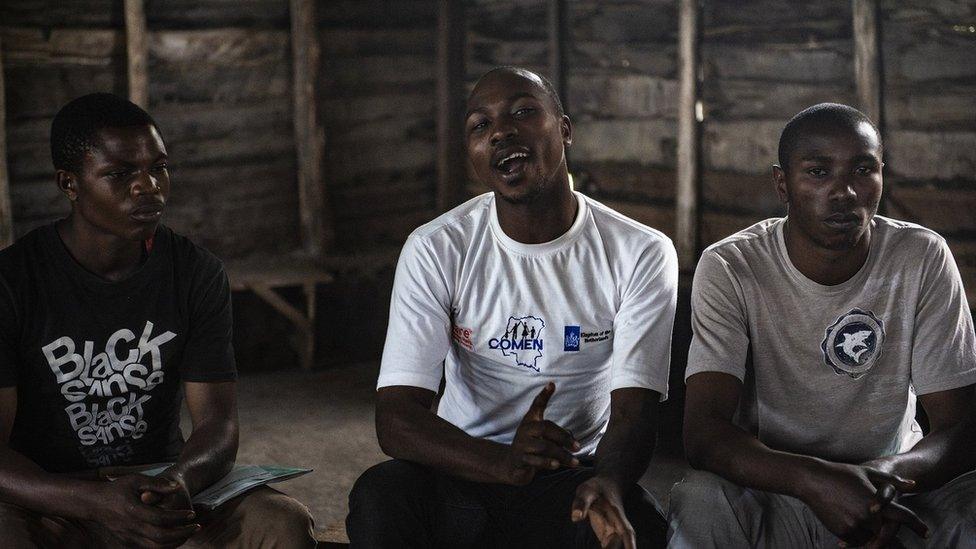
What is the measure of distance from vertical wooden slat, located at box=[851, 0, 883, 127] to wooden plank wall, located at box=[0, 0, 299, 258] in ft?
10.9

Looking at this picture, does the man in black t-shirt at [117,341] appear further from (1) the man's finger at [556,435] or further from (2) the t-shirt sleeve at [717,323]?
(2) the t-shirt sleeve at [717,323]

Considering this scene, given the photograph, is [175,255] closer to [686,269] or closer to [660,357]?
[660,357]

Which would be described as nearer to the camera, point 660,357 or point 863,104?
point 660,357

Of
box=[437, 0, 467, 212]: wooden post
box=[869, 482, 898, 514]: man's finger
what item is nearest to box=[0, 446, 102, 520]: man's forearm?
box=[869, 482, 898, 514]: man's finger

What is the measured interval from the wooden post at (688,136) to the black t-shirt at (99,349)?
3.35 m

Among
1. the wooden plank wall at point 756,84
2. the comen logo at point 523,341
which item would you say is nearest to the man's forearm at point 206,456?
the comen logo at point 523,341

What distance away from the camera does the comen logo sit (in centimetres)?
302

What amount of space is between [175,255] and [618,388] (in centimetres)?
124

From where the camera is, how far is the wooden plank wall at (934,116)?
476 cm

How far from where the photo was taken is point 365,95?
7.02 metres

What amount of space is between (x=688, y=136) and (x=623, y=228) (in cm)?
289

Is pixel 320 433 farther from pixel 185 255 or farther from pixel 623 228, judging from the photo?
pixel 623 228

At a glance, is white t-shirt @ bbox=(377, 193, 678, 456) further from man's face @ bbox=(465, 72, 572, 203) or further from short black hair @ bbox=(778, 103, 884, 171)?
short black hair @ bbox=(778, 103, 884, 171)

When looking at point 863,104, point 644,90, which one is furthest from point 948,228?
point 644,90
